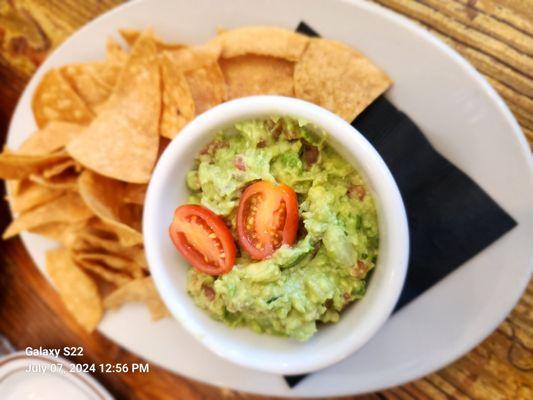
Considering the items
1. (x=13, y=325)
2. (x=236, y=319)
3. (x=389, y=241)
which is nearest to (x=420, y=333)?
(x=389, y=241)

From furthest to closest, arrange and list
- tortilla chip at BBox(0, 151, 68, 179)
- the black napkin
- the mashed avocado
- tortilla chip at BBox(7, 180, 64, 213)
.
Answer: tortilla chip at BBox(7, 180, 64, 213)
tortilla chip at BBox(0, 151, 68, 179)
the black napkin
the mashed avocado

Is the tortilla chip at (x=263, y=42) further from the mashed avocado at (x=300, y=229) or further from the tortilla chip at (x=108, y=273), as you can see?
the tortilla chip at (x=108, y=273)

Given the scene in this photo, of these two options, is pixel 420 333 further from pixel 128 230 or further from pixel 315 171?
pixel 128 230

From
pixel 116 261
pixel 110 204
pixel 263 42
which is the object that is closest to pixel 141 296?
pixel 116 261

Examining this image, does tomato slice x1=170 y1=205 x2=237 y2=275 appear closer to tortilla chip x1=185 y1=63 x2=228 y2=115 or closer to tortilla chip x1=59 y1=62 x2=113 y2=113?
tortilla chip x1=185 y1=63 x2=228 y2=115

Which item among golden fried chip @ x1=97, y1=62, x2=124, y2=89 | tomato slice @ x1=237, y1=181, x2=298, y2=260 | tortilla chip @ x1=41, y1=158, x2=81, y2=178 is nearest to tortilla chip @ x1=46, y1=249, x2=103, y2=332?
tortilla chip @ x1=41, y1=158, x2=81, y2=178

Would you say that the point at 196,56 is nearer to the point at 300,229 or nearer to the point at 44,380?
the point at 300,229

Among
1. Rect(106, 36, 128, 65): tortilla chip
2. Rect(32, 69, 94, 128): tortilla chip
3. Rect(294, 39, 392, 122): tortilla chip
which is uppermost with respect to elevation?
Rect(294, 39, 392, 122): tortilla chip

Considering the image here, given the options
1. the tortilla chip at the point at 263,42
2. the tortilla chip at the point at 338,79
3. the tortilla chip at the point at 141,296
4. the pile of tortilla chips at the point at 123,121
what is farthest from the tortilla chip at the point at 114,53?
the tortilla chip at the point at 141,296
